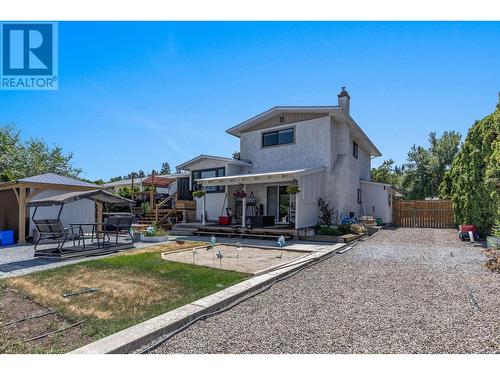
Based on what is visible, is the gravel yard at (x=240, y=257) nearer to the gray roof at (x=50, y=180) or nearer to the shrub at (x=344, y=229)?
the shrub at (x=344, y=229)

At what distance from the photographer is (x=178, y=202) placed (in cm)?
1769

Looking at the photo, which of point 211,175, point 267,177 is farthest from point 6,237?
point 267,177

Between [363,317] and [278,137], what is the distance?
12865mm

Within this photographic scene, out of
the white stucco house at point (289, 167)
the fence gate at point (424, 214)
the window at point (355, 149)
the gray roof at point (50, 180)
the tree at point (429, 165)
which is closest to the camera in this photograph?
the gray roof at point (50, 180)

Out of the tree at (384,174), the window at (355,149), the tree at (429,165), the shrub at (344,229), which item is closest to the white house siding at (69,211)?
the shrub at (344,229)

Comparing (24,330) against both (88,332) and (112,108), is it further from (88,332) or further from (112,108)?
(112,108)

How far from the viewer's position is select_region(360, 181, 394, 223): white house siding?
1898cm

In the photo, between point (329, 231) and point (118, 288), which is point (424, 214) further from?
point (118, 288)

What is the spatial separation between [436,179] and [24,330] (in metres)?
33.6

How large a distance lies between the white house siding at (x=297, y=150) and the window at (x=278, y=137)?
20cm

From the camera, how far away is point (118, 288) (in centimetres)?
515

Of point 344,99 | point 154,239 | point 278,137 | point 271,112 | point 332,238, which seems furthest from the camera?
point 344,99

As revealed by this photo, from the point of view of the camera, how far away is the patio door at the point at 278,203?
49.0ft
